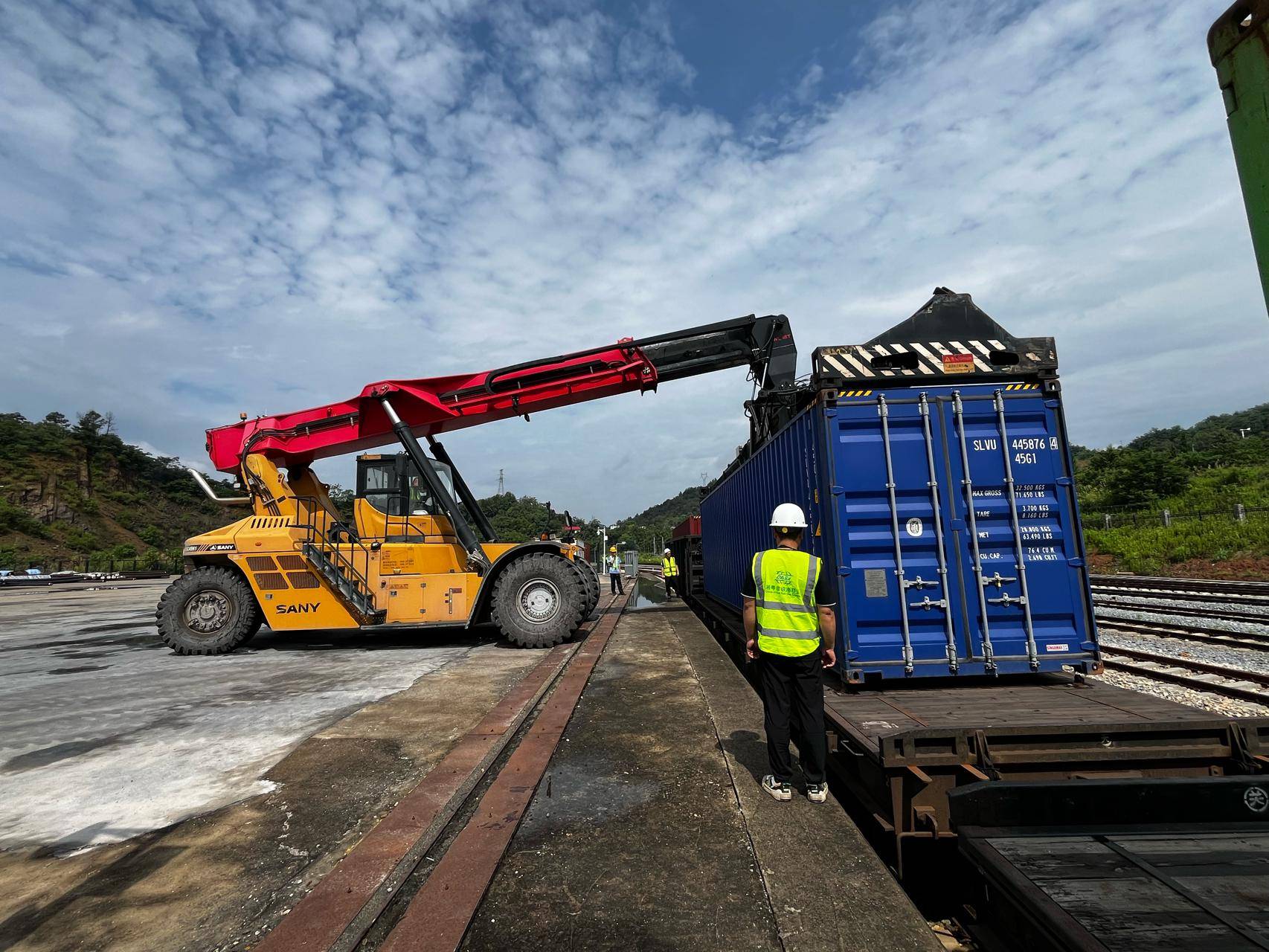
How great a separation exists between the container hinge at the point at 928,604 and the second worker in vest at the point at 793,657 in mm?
1091

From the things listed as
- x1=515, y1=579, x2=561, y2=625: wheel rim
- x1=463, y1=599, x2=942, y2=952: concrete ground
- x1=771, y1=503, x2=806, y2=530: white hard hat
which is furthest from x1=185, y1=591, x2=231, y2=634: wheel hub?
x1=771, y1=503, x2=806, y2=530: white hard hat

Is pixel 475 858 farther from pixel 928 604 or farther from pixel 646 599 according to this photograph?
pixel 646 599

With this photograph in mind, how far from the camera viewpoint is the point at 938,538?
14.7ft

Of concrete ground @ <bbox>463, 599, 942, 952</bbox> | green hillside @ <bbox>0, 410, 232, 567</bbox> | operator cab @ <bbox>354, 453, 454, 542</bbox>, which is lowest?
concrete ground @ <bbox>463, 599, 942, 952</bbox>

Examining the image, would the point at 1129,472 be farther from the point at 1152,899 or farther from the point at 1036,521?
the point at 1152,899

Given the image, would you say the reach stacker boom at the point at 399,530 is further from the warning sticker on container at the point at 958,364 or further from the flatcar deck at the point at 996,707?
the flatcar deck at the point at 996,707

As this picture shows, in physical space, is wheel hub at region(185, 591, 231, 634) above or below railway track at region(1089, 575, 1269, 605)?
above

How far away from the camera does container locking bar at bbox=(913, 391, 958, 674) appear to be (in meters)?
4.37

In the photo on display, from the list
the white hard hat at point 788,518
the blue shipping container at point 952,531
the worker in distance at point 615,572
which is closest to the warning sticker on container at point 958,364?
the blue shipping container at point 952,531

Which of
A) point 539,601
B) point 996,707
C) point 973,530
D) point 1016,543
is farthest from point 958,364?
point 539,601

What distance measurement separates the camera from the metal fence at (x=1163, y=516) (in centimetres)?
2048

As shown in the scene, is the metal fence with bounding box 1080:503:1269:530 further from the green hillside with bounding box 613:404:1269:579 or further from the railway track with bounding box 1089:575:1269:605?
the railway track with bounding box 1089:575:1269:605

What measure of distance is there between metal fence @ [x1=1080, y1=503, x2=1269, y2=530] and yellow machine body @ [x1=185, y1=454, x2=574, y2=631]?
1771cm

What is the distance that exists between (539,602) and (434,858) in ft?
20.5
